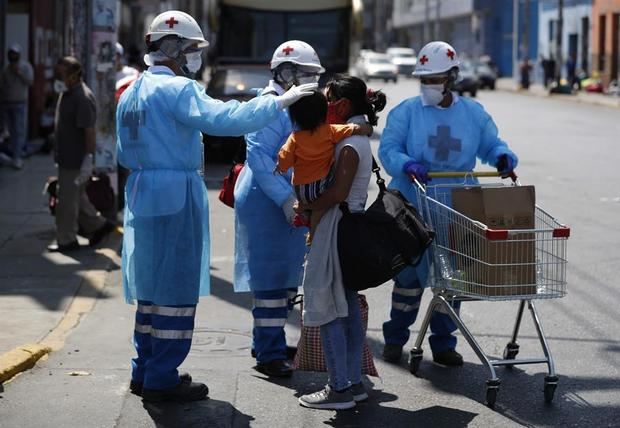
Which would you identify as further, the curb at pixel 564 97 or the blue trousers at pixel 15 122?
the curb at pixel 564 97

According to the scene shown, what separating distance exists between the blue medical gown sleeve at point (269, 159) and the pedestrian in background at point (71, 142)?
4527 millimetres

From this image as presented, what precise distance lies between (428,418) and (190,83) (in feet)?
6.81

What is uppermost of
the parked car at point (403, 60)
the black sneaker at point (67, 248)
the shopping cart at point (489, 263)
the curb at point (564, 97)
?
the parked car at point (403, 60)

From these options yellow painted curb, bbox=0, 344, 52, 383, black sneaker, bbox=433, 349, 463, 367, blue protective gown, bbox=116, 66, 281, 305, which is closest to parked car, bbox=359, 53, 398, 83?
black sneaker, bbox=433, 349, 463, 367

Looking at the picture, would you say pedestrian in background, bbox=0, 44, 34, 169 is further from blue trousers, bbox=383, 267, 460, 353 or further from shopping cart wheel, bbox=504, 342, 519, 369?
shopping cart wheel, bbox=504, 342, 519, 369

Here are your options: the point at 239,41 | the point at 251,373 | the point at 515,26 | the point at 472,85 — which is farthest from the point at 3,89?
the point at 515,26

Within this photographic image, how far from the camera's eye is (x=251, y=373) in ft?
24.4

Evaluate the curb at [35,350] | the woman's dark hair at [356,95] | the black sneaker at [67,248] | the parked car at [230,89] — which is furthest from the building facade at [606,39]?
the woman's dark hair at [356,95]

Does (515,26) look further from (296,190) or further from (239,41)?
(296,190)

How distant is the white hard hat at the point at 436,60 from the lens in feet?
24.8

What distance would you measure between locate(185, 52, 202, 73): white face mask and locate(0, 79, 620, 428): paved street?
1749 millimetres

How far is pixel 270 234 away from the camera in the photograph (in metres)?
7.30

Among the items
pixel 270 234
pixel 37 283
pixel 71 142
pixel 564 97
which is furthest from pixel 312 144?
pixel 564 97

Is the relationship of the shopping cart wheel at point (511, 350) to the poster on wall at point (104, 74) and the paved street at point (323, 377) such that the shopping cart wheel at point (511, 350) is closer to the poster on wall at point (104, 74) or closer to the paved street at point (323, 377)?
the paved street at point (323, 377)
